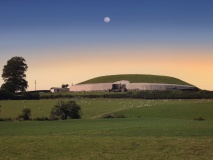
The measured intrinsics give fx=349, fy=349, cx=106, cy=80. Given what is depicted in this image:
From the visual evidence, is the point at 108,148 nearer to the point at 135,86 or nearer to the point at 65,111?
the point at 65,111

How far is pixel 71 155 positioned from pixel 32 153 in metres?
2.32

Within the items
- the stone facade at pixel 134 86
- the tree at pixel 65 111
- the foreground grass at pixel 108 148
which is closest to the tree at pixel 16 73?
the stone facade at pixel 134 86

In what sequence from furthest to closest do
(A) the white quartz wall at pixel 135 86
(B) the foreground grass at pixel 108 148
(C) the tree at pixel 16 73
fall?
(A) the white quartz wall at pixel 135 86 < (C) the tree at pixel 16 73 < (B) the foreground grass at pixel 108 148

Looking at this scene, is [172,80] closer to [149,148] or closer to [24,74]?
[24,74]

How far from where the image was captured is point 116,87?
16100cm

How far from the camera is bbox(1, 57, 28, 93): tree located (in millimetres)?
127375

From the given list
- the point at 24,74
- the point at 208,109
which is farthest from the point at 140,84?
the point at 208,109

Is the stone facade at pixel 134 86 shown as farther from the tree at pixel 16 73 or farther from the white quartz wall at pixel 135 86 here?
the tree at pixel 16 73

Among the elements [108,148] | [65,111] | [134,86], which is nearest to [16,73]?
[134,86]

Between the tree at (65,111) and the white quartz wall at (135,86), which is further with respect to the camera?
the white quartz wall at (135,86)

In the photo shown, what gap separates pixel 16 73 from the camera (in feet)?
421

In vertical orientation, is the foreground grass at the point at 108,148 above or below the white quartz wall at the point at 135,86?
below

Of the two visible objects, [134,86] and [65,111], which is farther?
[134,86]

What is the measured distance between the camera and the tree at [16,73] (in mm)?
127375
